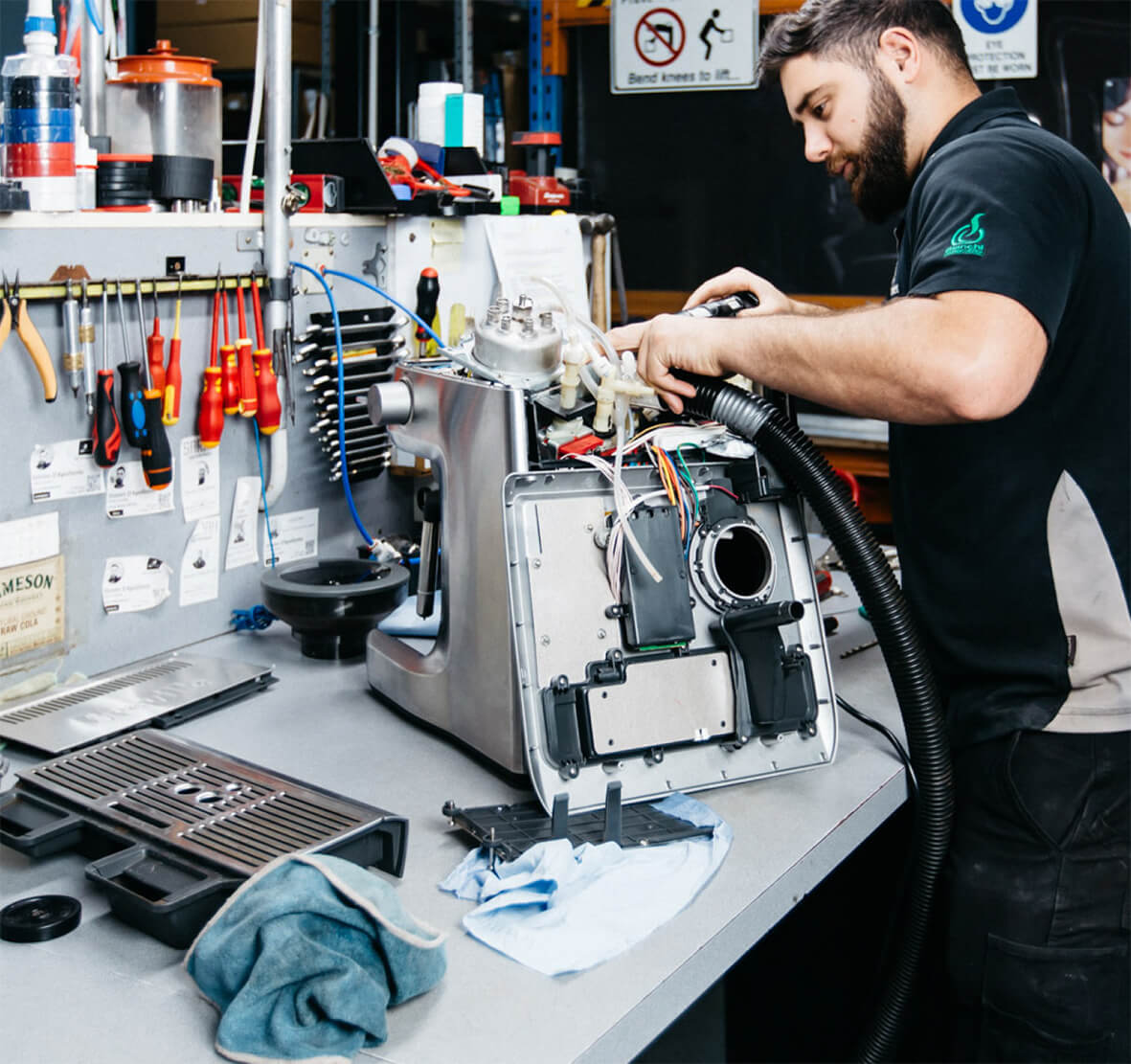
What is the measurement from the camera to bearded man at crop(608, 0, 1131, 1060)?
→ 1.27 m

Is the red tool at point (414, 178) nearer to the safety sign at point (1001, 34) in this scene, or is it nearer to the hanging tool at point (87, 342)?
the hanging tool at point (87, 342)

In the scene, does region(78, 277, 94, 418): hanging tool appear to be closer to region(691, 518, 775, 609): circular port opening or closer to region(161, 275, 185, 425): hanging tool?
region(161, 275, 185, 425): hanging tool

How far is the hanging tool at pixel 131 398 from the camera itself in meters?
1.52

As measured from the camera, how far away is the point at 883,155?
1.54m

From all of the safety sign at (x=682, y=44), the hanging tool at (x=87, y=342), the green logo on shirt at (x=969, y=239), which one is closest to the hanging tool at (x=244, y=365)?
the hanging tool at (x=87, y=342)

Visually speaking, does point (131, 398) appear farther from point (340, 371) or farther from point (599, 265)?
point (599, 265)

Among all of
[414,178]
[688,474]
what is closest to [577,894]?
[688,474]

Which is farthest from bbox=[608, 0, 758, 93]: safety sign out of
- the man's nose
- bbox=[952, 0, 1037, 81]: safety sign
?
the man's nose

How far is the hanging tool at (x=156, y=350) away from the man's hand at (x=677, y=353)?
2.00ft

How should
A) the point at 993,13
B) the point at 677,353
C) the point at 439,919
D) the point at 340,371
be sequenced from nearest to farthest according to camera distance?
the point at 439,919 → the point at 677,353 → the point at 340,371 → the point at 993,13

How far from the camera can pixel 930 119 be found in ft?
4.89

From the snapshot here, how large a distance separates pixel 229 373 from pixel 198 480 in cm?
15

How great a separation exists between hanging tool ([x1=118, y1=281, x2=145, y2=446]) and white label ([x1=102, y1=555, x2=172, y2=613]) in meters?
0.16

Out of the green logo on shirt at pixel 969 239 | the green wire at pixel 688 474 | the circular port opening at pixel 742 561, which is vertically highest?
the green logo on shirt at pixel 969 239
